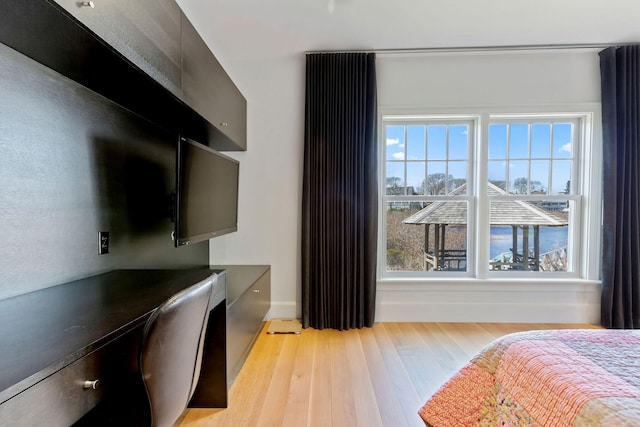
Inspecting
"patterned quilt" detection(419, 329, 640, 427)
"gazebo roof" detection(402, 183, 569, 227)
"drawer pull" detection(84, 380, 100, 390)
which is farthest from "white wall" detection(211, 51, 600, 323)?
"drawer pull" detection(84, 380, 100, 390)

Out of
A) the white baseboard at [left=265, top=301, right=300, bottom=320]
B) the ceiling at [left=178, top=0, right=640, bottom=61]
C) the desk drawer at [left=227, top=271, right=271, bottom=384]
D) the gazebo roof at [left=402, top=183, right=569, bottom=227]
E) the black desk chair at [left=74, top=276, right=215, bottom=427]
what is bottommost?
the white baseboard at [left=265, top=301, right=300, bottom=320]

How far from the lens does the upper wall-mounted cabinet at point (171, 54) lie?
3.34ft

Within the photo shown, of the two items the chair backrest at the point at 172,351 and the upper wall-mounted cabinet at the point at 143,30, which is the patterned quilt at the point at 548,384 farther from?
the upper wall-mounted cabinet at the point at 143,30

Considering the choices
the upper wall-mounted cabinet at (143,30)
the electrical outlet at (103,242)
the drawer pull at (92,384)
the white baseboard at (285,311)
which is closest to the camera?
the drawer pull at (92,384)

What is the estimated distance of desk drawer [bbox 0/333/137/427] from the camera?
0.57 metres

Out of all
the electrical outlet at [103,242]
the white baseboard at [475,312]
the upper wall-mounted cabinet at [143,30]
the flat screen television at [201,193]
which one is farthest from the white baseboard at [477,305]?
the upper wall-mounted cabinet at [143,30]

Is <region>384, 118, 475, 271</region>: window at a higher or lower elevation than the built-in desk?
higher

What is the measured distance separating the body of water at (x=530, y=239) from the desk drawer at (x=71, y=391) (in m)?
3.08

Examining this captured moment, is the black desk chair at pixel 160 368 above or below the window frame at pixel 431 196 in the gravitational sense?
below

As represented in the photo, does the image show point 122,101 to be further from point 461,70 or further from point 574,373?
point 461,70

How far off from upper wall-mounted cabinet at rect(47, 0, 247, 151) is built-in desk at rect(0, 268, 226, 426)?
94cm

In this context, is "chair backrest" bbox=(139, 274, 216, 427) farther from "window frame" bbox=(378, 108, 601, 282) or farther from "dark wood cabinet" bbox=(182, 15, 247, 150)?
"window frame" bbox=(378, 108, 601, 282)

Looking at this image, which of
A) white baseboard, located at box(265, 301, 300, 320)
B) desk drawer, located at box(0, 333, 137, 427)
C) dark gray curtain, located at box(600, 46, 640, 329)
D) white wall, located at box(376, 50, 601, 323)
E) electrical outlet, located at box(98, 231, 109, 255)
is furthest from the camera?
white baseboard, located at box(265, 301, 300, 320)

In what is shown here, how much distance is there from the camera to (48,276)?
120cm
